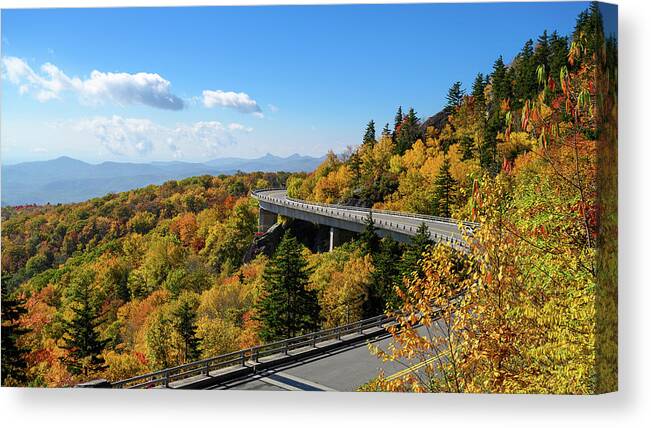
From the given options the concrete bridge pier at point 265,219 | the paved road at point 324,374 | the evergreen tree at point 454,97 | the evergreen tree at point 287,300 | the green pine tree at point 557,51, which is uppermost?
the green pine tree at point 557,51

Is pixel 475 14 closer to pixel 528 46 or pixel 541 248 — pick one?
pixel 528 46

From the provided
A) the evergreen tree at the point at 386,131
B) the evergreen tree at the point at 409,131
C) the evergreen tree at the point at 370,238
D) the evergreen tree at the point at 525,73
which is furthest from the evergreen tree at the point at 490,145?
the evergreen tree at the point at 370,238

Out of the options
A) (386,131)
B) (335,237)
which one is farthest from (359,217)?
(386,131)

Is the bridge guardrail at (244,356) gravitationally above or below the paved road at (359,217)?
below

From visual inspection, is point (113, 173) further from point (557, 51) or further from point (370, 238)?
point (557, 51)

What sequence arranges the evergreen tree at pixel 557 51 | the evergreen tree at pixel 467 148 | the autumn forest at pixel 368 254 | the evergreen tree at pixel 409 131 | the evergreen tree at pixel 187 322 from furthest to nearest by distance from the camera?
1. the evergreen tree at pixel 187 322
2. the evergreen tree at pixel 467 148
3. the evergreen tree at pixel 409 131
4. the evergreen tree at pixel 557 51
5. the autumn forest at pixel 368 254

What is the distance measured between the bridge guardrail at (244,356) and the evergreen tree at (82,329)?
5.04ft

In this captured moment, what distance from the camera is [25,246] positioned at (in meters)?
9.77

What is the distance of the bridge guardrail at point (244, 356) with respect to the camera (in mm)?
8695

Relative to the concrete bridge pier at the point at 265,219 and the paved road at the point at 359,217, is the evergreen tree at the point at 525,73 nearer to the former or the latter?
the paved road at the point at 359,217

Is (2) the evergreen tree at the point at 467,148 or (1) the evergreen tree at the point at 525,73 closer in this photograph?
(1) the evergreen tree at the point at 525,73

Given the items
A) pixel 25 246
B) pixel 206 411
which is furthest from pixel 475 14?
pixel 25 246

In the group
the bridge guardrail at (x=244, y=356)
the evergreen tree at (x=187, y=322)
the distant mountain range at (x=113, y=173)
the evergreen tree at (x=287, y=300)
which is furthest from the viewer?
the evergreen tree at (x=187, y=322)

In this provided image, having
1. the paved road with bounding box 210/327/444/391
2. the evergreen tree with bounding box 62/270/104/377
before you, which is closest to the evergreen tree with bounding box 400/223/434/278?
the paved road with bounding box 210/327/444/391
